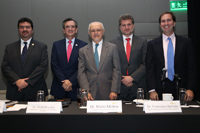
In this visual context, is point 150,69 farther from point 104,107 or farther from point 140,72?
point 104,107

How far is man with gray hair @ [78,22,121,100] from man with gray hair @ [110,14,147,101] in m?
0.24

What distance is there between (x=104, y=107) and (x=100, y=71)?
1113mm

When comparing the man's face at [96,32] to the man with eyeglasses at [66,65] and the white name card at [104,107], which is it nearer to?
the man with eyeglasses at [66,65]

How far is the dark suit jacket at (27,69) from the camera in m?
3.04

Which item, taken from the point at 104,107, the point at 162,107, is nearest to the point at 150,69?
the point at 162,107

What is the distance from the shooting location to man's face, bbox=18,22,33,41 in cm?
333

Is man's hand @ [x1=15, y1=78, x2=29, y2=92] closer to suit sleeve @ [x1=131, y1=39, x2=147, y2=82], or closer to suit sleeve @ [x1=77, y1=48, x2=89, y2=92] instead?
suit sleeve @ [x1=77, y1=48, x2=89, y2=92]

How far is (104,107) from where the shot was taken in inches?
68.7

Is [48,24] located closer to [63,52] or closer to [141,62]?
[63,52]

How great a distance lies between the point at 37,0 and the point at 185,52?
3777 millimetres

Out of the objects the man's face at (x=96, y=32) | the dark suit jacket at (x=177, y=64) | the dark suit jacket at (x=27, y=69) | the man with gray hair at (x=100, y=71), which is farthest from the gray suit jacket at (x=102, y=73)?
the dark suit jacket at (x=27, y=69)

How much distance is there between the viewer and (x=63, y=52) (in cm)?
335

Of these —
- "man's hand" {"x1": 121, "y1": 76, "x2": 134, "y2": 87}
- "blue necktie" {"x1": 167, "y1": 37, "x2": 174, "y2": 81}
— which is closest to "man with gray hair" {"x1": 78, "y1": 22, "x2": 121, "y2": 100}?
"man's hand" {"x1": 121, "y1": 76, "x2": 134, "y2": 87}
